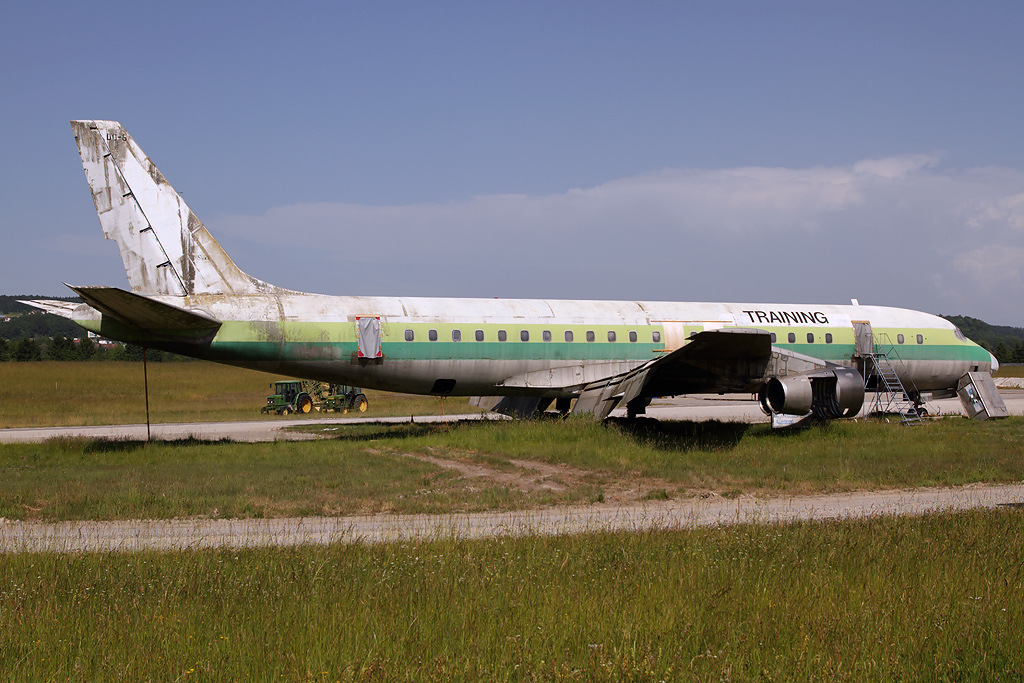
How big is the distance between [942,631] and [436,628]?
4.10 meters

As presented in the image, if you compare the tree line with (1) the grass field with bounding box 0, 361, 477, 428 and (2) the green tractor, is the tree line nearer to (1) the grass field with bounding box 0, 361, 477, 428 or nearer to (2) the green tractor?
(1) the grass field with bounding box 0, 361, 477, 428

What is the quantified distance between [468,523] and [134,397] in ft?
147

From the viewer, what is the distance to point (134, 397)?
165ft

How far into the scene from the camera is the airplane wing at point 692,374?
72.5 ft

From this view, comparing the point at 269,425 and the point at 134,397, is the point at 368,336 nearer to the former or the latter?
the point at 269,425

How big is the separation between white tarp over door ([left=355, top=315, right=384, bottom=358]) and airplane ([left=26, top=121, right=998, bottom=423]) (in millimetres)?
38

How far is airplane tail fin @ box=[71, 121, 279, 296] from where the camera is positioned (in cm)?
2098

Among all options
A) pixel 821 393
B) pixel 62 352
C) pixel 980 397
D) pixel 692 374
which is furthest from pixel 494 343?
pixel 62 352

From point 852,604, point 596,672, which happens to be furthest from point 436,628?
point 852,604

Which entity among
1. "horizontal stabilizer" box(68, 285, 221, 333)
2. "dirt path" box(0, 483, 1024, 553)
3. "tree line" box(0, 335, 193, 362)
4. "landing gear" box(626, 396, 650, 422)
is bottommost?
"dirt path" box(0, 483, 1024, 553)

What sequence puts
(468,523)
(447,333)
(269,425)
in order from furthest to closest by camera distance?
(269,425) → (447,333) → (468,523)

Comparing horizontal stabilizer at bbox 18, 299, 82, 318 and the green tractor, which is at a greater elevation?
horizontal stabilizer at bbox 18, 299, 82, 318

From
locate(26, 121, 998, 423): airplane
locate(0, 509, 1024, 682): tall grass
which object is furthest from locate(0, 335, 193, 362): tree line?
locate(0, 509, 1024, 682): tall grass

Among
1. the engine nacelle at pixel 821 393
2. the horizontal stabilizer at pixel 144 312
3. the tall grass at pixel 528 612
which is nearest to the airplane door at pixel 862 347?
the engine nacelle at pixel 821 393
